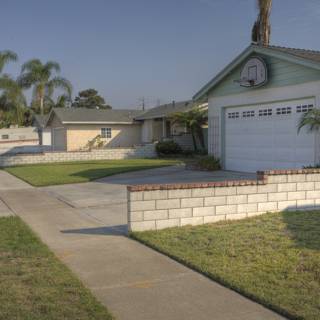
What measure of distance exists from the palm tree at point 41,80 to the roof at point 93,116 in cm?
902

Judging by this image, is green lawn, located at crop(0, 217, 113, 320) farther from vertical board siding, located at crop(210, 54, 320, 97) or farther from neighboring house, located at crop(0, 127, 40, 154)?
neighboring house, located at crop(0, 127, 40, 154)

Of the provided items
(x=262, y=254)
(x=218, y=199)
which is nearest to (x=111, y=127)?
(x=218, y=199)

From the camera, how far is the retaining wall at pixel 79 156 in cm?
2611

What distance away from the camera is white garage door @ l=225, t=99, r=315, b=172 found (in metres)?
14.8

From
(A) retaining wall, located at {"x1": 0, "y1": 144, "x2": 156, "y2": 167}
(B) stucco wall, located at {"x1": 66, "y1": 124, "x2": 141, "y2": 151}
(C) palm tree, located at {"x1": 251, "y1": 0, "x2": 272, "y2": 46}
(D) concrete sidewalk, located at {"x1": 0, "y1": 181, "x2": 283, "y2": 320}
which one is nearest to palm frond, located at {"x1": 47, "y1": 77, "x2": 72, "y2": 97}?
(B) stucco wall, located at {"x1": 66, "y1": 124, "x2": 141, "y2": 151}

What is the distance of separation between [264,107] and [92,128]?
1956 centimetres

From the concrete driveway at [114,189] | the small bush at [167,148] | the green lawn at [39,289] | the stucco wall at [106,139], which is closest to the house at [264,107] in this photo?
the concrete driveway at [114,189]

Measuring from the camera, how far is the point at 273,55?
15.5m

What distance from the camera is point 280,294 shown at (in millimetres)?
4613

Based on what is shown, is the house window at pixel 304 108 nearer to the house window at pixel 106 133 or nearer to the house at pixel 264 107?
the house at pixel 264 107

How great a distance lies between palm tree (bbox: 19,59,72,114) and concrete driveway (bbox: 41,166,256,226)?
2652cm

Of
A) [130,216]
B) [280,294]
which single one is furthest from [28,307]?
[130,216]

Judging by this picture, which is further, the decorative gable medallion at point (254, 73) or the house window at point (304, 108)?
the decorative gable medallion at point (254, 73)

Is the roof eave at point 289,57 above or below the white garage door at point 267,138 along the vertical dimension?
above
